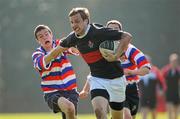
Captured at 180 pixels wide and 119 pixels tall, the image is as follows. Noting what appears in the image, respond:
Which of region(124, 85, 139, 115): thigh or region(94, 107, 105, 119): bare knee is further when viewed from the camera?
region(124, 85, 139, 115): thigh

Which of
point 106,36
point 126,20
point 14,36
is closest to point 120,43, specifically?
point 106,36

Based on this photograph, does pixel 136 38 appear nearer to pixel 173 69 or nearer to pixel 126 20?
pixel 126 20

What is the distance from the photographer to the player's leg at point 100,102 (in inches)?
421

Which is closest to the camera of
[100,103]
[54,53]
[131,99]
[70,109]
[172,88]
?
[100,103]

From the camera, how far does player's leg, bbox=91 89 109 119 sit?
35.1 ft

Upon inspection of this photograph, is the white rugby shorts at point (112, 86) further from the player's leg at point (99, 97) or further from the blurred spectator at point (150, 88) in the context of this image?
the blurred spectator at point (150, 88)

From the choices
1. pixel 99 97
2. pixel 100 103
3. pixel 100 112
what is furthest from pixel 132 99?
pixel 100 112

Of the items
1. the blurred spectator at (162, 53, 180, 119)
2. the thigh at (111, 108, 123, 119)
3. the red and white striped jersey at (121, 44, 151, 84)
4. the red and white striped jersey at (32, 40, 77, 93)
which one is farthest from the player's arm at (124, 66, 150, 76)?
the blurred spectator at (162, 53, 180, 119)

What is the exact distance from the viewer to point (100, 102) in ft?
35.6

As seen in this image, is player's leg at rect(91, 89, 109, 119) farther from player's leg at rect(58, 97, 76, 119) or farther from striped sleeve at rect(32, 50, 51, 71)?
striped sleeve at rect(32, 50, 51, 71)

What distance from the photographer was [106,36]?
11.0 metres

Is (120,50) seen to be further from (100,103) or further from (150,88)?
(150,88)

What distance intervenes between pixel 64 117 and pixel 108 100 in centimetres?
150

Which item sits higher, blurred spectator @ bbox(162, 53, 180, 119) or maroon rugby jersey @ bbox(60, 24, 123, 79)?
maroon rugby jersey @ bbox(60, 24, 123, 79)
